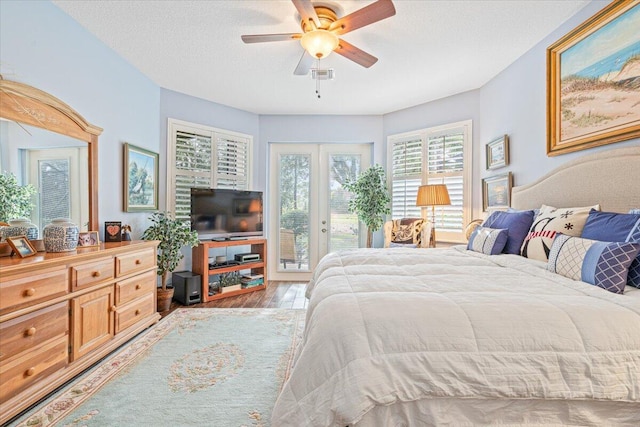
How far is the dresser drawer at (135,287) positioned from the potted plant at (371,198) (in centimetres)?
275

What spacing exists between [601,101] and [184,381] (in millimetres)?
3390

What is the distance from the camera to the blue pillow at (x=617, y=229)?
1.35m

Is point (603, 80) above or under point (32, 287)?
above

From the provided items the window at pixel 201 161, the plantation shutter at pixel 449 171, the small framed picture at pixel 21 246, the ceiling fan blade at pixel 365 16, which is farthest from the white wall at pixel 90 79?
the plantation shutter at pixel 449 171

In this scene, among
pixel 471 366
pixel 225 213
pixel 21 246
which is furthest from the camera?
pixel 225 213

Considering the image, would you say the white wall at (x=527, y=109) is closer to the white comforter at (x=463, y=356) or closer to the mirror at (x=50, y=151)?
the white comforter at (x=463, y=356)

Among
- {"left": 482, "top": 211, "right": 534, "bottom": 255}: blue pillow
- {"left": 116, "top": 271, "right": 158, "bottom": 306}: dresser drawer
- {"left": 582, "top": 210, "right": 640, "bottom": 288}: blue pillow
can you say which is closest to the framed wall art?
{"left": 116, "top": 271, "right": 158, "bottom": 306}: dresser drawer

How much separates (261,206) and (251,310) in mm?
1625

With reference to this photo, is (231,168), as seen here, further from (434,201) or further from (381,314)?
(381,314)

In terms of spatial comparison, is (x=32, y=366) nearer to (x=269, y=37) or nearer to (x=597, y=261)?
(x=269, y=37)

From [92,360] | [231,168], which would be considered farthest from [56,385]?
[231,168]

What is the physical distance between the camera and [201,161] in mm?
4223

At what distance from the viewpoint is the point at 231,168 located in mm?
4496

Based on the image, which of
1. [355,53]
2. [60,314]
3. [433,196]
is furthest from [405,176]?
[60,314]
